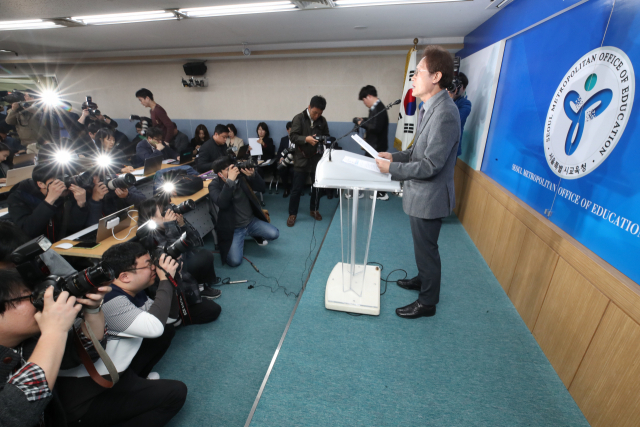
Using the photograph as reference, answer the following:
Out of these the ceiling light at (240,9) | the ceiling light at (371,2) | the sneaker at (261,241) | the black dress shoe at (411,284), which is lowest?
the sneaker at (261,241)

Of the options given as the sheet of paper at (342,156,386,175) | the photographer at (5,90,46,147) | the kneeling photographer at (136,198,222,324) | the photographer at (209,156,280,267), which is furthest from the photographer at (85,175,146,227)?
the photographer at (5,90,46,147)

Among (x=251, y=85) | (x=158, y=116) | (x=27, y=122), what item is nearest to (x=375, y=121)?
(x=251, y=85)

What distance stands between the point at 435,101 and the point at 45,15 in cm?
379

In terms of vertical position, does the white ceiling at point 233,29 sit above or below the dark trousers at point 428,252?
above

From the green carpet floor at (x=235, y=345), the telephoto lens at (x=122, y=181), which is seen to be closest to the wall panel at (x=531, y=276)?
the green carpet floor at (x=235, y=345)

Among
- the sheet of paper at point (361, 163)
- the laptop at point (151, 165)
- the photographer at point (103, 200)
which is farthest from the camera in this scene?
the laptop at point (151, 165)

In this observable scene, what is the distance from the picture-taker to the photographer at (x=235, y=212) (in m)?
2.56

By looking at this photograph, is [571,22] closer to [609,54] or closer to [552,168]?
[609,54]

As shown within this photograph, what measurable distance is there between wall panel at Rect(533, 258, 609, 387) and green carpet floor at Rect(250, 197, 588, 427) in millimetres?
104

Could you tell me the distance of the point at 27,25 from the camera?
309 cm

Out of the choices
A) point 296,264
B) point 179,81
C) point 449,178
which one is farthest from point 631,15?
point 179,81

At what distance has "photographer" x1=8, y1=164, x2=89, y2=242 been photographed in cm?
195

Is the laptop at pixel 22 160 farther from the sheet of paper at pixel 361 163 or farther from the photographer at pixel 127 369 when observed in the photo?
the sheet of paper at pixel 361 163

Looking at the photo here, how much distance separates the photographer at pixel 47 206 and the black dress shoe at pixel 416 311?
2533 millimetres
